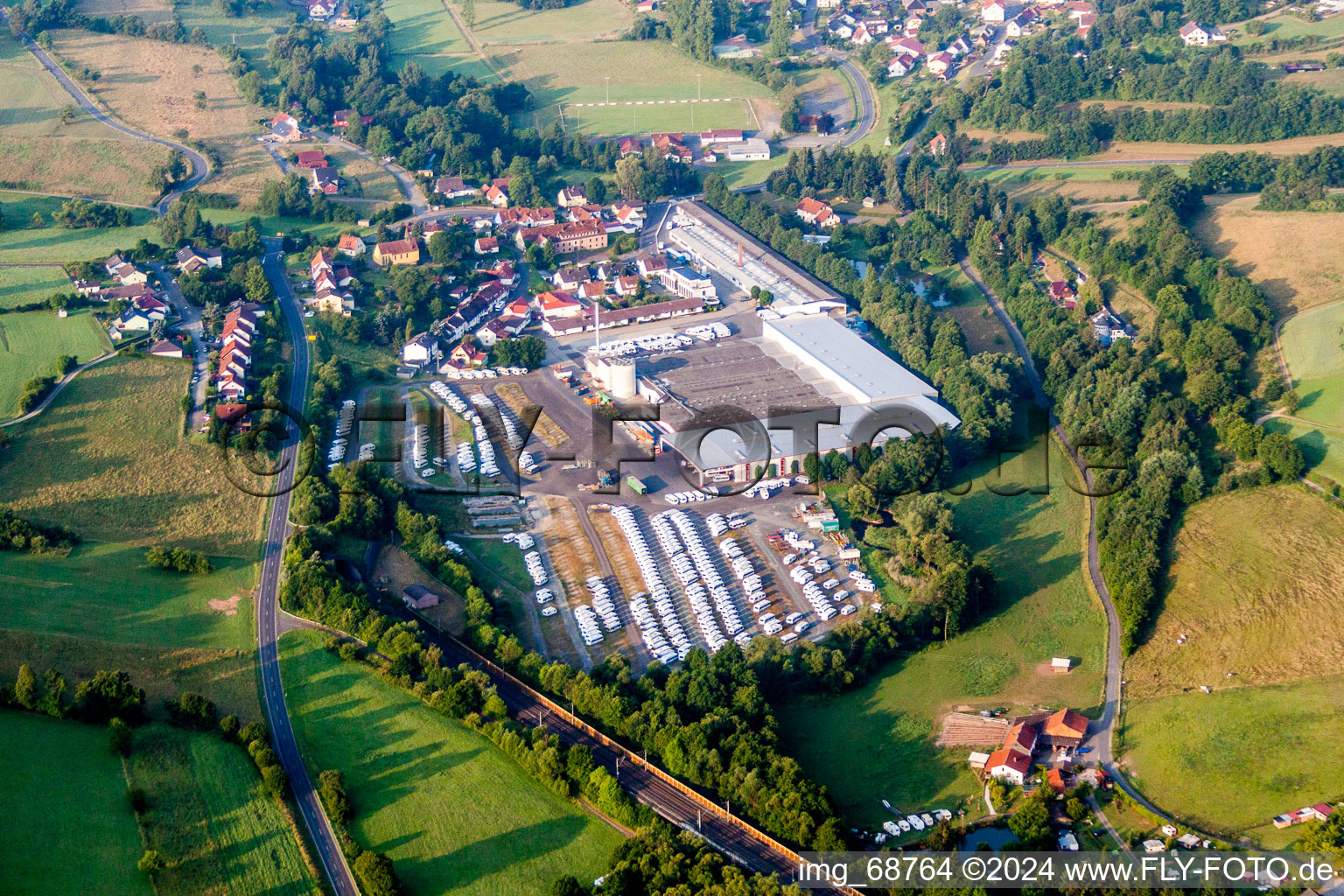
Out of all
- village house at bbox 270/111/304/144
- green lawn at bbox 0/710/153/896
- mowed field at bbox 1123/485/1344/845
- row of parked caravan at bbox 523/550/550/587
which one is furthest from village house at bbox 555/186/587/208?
green lawn at bbox 0/710/153/896

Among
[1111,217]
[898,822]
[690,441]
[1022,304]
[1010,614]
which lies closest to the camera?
[898,822]

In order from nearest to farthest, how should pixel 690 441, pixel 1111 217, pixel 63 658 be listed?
pixel 63 658
pixel 690 441
pixel 1111 217

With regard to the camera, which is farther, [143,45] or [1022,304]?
[143,45]

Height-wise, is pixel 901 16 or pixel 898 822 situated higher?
pixel 901 16

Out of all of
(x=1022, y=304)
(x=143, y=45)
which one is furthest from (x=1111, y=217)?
(x=143, y=45)

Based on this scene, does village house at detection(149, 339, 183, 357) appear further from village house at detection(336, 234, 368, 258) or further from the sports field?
village house at detection(336, 234, 368, 258)

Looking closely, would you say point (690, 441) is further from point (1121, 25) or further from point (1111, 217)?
point (1121, 25)

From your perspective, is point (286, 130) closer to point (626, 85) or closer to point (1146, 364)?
point (626, 85)

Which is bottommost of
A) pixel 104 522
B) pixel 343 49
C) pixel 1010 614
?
pixel 1010 614
